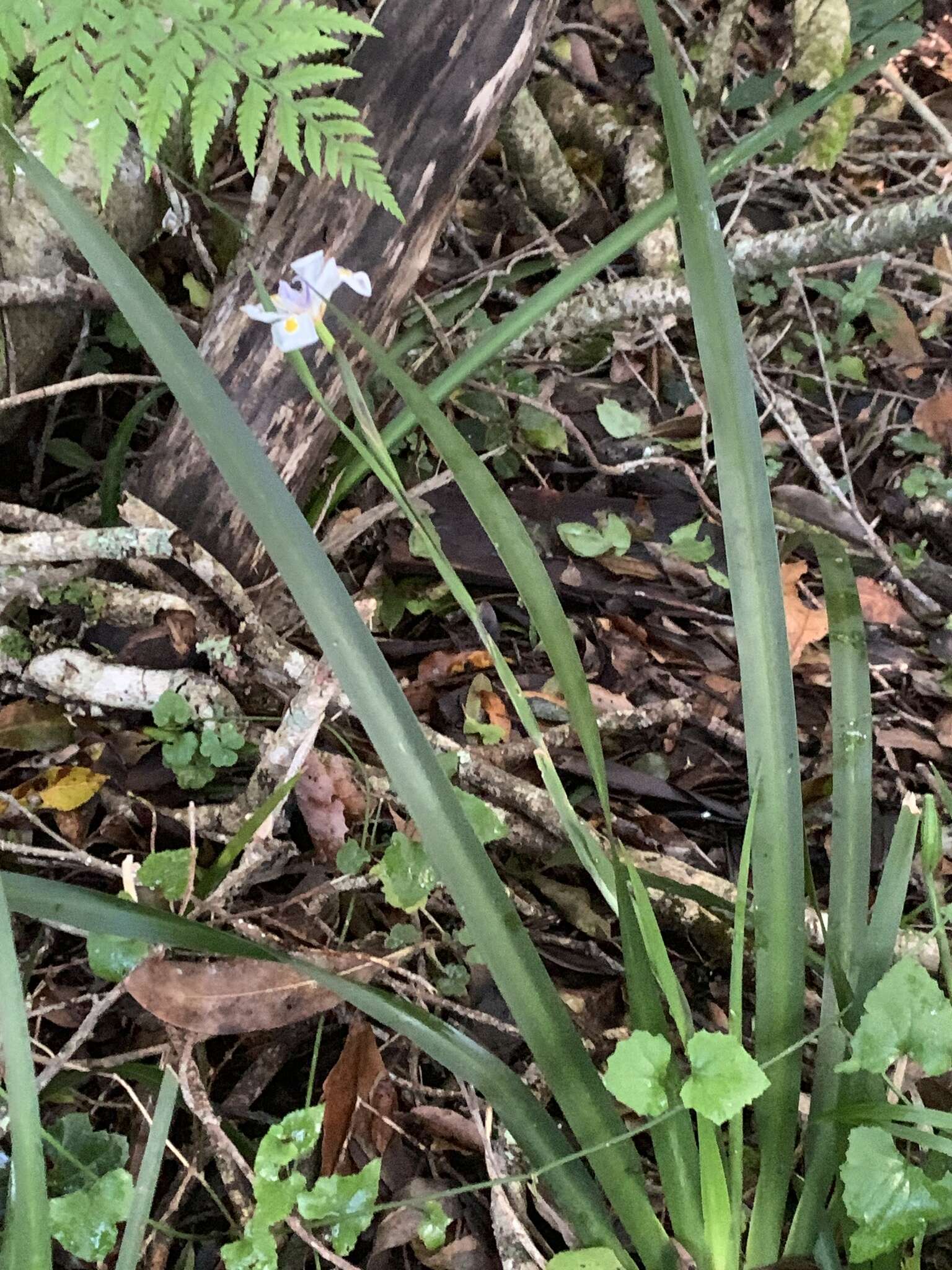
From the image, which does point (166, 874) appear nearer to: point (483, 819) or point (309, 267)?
point (483, 819)

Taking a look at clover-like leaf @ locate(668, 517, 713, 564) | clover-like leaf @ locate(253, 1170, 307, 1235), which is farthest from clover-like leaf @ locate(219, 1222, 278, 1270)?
clover-like leaf @ locate(668, 517, 713, 564)

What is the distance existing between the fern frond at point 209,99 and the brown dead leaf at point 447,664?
26.9 inches

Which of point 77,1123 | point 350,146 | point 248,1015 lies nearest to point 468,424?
point 350,146

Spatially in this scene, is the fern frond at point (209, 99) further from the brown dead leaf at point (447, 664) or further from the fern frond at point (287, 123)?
the brown dead leaf at point (447, 664)

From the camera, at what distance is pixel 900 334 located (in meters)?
1.75

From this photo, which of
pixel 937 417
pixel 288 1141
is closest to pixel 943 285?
pixel 937 417

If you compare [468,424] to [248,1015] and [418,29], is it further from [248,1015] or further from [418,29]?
[248,1015]

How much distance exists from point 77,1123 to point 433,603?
0.76 m

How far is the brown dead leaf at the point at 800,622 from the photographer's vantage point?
4.30ft

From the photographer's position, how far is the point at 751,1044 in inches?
32.9

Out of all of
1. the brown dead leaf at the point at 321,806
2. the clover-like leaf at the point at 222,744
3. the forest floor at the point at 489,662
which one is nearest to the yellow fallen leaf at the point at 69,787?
the forest floor at the point at 489,662

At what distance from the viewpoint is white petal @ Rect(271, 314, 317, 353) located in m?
0.60

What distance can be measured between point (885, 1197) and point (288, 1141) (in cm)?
45

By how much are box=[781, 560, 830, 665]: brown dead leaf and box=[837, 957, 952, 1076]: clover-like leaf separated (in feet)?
2.41
